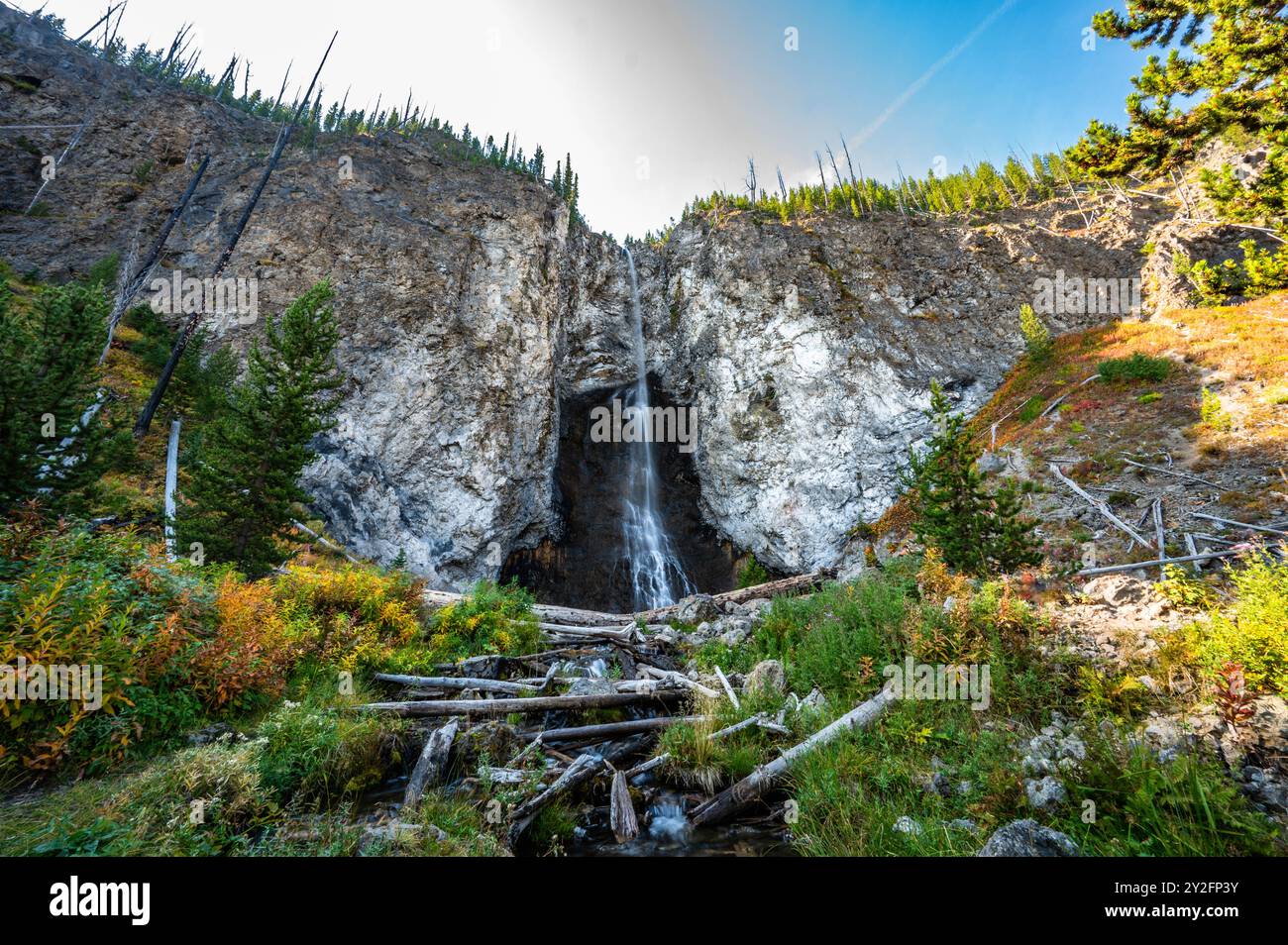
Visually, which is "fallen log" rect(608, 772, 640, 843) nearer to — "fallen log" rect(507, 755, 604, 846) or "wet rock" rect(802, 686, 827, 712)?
"fallen log" rect(507, 755, 604, 846)

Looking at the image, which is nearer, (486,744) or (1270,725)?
(1270,725)

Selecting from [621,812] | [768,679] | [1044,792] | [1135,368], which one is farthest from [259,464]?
[1135,368]

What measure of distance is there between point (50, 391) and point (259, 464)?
13.7 feet

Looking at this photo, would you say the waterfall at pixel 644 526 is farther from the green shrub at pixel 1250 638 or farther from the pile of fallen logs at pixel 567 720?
the green shrub at pixel 1250 638

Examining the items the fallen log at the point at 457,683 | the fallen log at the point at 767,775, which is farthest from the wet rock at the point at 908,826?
the fallen log at the point at 457,683

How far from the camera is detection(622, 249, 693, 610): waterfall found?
97.4ft

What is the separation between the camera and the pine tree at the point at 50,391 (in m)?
10.3

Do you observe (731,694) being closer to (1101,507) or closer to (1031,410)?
(1101,507)

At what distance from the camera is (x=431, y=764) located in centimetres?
612

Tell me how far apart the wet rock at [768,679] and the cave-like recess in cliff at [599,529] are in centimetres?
2013

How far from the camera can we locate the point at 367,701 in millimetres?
7699

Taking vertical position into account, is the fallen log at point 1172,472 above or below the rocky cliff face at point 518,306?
below
